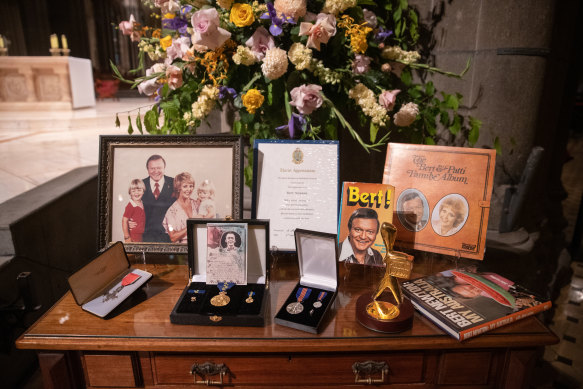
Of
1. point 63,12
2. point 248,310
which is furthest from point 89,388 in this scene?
point 63,12

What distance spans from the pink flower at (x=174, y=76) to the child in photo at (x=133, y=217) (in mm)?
334

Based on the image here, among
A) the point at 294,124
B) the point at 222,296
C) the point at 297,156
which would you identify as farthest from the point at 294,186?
the point at 222,296

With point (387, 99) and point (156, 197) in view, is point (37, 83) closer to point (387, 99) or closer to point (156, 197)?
point (156, 197)

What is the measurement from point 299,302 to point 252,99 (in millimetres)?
610

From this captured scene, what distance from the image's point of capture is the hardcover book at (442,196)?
1.13m

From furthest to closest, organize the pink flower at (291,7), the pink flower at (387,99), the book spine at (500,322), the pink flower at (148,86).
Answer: the pink flower at (148,86), the pink flower at (387,99), the pink flower at (291,7), the book spine at (500,322)

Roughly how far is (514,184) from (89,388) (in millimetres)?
1743

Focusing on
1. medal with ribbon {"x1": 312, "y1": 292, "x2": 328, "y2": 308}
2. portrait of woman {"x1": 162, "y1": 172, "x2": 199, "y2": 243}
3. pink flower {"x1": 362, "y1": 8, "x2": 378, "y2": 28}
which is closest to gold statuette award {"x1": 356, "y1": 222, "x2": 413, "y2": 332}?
medal with ribbon {"x1": 312, "y1": 292, "x2": 328, "y2": 308}

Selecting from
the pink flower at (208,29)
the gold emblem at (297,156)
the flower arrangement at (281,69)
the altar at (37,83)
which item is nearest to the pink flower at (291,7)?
the flower arrangement at (281,69)

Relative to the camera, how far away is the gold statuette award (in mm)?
917

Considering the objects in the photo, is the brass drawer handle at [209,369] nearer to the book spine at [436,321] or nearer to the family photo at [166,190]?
the family photo at [166,190]

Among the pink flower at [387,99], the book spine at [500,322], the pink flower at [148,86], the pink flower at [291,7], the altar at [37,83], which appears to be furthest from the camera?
the altar at [37,83]

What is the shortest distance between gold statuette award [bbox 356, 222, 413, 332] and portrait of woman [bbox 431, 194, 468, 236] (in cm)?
28

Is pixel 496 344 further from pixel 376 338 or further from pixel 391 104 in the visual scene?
pixel 391 104
